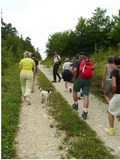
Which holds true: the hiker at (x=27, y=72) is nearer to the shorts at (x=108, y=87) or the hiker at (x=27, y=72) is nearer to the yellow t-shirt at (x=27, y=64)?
the yellow t-shirt at (x=27, y=64)

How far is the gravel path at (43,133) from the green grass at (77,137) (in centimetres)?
19

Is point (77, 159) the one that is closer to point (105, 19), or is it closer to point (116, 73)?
point (116, 73)

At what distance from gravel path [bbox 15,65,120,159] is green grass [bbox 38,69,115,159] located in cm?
19

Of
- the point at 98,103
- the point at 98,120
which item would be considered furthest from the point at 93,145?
the point at 98,103

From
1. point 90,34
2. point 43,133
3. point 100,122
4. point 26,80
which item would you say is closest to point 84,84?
point 100,122

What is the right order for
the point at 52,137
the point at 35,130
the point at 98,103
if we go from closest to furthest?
the point at 52,137
the point at 35,130
the point at 98,103

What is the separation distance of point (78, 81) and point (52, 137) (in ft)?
9.03

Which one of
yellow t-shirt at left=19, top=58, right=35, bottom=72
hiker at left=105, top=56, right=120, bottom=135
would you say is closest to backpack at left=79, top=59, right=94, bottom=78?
hiker at left=105, top=56, right=120, bottom=135

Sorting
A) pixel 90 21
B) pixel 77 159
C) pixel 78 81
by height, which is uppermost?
pixel 90 21

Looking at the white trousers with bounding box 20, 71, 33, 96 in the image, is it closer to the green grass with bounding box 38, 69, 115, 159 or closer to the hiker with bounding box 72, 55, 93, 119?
the green grass with bounding box 38, 69, 115, 159

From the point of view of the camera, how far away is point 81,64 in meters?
11.0

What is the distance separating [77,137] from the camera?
8.78 m

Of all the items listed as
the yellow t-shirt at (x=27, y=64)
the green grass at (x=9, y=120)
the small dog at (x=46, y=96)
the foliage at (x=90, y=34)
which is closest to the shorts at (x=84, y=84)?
the green grass at (x=9, y=120)

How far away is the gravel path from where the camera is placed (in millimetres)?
7724
